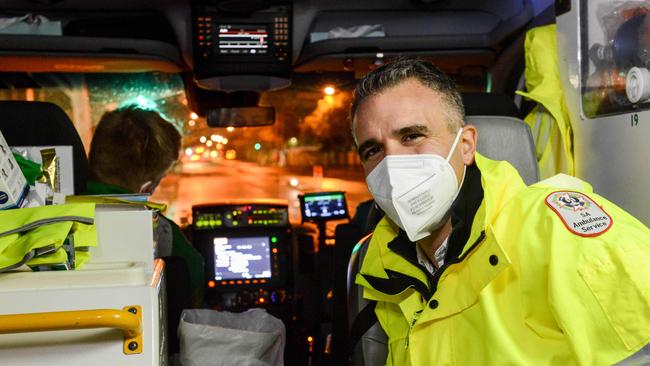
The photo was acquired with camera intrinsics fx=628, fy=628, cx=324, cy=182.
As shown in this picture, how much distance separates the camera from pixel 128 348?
1.23m

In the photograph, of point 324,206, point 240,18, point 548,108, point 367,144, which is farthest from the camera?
point 324,206

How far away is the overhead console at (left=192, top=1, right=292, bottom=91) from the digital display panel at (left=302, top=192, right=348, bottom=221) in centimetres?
139

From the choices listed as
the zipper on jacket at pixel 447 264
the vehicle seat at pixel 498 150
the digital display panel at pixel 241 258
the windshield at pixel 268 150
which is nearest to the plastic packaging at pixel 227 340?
the vehicle seat at pixel 498 150

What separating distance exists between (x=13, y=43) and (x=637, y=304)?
4.09 meters

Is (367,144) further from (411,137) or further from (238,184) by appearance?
(238,184)

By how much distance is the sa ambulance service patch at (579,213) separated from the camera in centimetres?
151

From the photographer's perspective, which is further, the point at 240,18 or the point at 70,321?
the point at 240,18

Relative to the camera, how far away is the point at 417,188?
1806 mm

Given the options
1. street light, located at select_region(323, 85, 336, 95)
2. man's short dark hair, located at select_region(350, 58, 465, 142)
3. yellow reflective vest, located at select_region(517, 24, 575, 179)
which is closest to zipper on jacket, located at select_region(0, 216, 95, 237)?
man's short dark hair, located at select_region(350, 58, 465, 142)

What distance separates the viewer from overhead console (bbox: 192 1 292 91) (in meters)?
4.44

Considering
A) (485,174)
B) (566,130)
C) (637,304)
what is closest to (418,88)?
(485,174)

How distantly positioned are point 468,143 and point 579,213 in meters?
0.51

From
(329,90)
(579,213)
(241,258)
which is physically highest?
(329,90)

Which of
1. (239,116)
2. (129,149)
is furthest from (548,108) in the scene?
(239,116)
